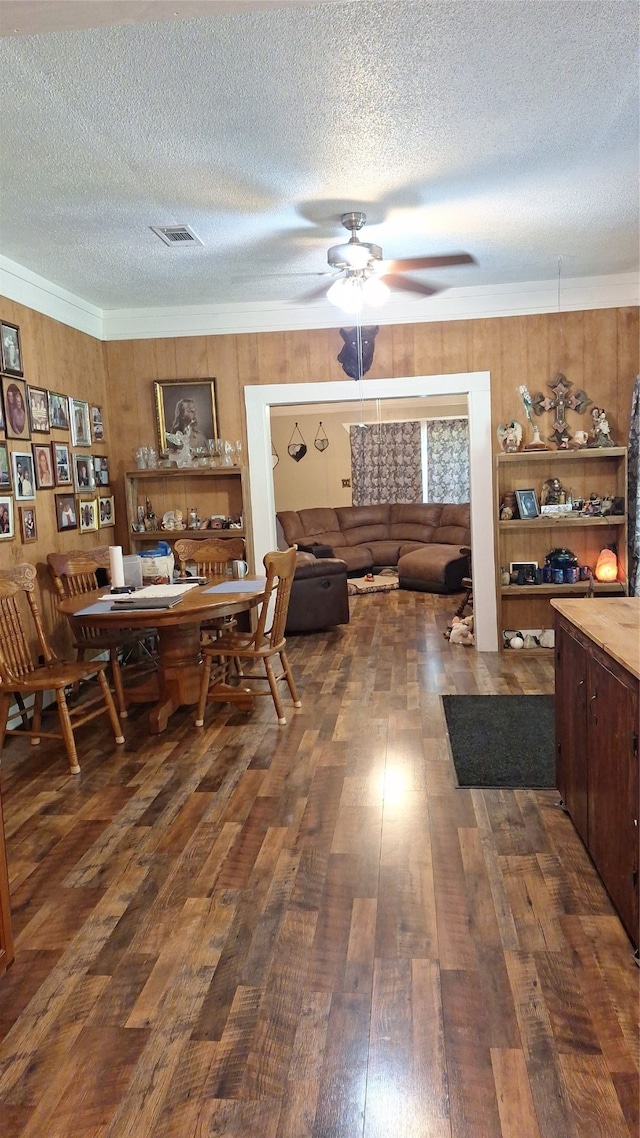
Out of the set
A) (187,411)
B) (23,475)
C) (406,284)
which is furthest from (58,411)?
(406,284)

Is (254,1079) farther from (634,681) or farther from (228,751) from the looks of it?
(228,751)

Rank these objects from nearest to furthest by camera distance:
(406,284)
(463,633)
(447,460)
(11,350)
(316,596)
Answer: (11,350) < (406,284) < (463,633) < (316,596) < (447,460)

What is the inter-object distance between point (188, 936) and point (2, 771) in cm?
188

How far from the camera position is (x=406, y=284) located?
5.16 m

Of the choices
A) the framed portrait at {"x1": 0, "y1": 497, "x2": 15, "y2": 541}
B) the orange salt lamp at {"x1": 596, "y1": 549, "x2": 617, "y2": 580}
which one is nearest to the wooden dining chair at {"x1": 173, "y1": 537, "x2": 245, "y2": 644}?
the framed portrait at {"x1": 0, "y1": 497, "x2": 15, "y2": 541}

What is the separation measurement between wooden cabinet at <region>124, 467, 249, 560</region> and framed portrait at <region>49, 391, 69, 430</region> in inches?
32.7

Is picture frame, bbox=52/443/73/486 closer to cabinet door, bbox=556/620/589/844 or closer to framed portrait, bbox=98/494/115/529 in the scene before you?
framed portrait, bbox=98/494/115/529

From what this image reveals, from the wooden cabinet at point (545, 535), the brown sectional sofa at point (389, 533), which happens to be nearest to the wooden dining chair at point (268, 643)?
the wooden cabinet at point (545, 535)

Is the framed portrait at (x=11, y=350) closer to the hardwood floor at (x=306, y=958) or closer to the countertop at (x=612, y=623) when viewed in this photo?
the hardwood floor at (x=306, y=958)

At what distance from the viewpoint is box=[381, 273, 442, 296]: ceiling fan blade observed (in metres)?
4.97

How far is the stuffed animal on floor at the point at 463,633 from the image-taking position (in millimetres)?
6141

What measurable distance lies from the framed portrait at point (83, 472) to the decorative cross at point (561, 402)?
3368 millimetres

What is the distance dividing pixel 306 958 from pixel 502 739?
1936mm

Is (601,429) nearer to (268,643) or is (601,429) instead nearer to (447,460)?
(268,643)
